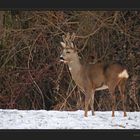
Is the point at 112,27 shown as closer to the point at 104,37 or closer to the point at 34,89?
the point at 104,37

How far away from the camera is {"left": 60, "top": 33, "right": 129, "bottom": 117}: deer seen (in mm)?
7859

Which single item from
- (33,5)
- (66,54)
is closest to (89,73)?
(66,54)

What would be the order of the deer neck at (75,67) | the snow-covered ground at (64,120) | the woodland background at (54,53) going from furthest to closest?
1. the deer neck at (75,67)
2. the woodland background at (54,53)
3. the snow-covered ground at (64,120)

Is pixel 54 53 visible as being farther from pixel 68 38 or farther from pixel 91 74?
pixel 91 74

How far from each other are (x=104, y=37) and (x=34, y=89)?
2.42ft

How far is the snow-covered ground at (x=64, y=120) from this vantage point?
299 inches

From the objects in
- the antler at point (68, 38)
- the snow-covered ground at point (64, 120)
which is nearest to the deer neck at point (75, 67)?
the antler at point (68, 38)

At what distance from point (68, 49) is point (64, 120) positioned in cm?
65

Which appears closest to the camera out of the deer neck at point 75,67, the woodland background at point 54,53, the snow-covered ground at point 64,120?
the snow-covered ground at point 64,120

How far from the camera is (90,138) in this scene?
24.8 feet

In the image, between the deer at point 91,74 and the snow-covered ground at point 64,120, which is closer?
the snow-covered ground at point 64,120

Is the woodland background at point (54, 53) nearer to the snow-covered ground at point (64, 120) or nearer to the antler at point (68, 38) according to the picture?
the antler at point (68, 38)

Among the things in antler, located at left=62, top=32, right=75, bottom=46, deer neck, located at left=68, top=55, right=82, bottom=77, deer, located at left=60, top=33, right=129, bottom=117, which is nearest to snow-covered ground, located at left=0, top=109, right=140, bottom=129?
deer, located at left=60, top=33, right=129, bottom=117

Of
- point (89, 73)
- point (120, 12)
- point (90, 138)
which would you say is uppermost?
point (120, 12)
